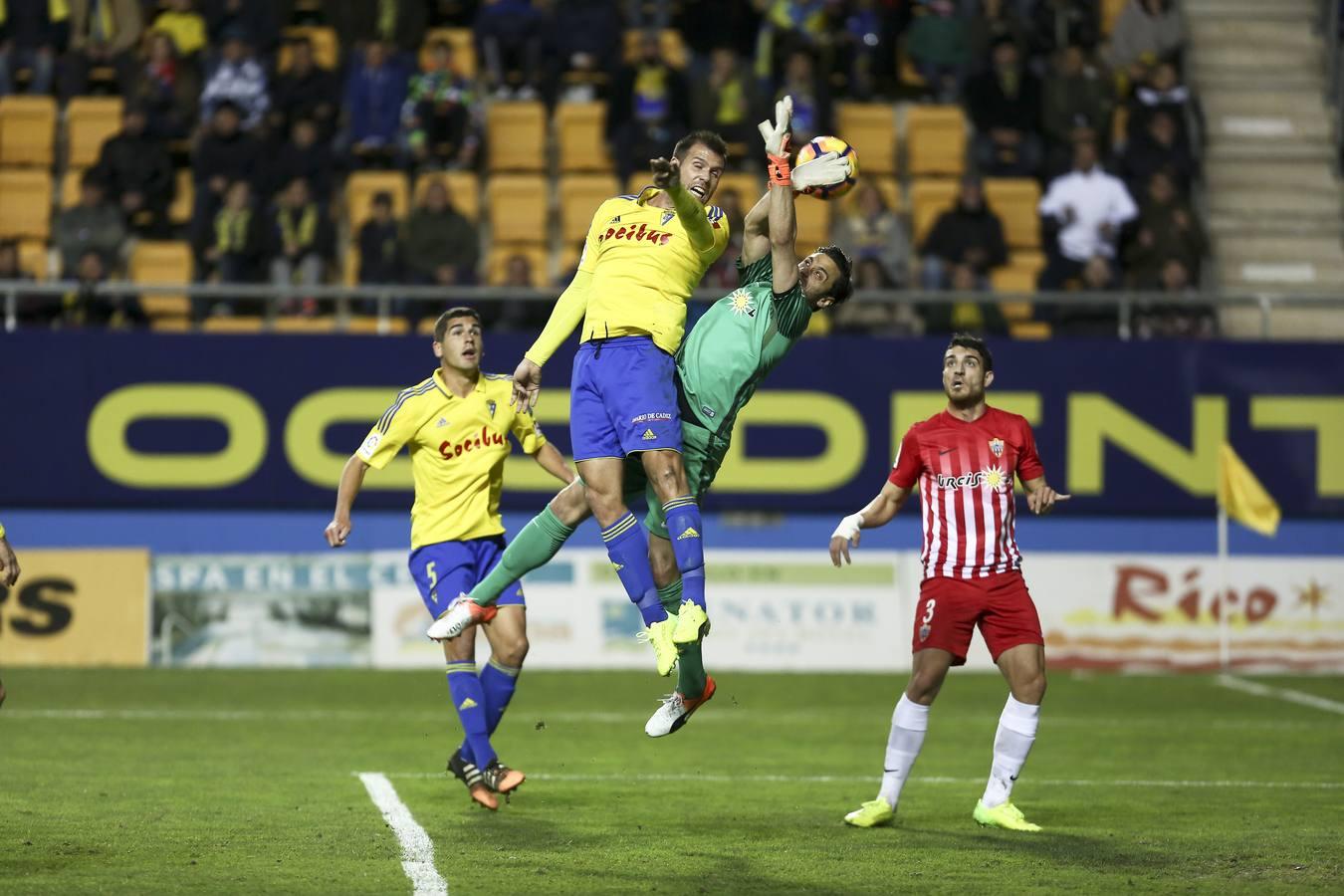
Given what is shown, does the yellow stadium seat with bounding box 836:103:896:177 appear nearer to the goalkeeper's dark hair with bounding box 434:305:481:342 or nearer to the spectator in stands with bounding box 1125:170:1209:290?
the spectator in stands with bounding box 1125:170:1209:290

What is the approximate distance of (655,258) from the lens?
8.84m

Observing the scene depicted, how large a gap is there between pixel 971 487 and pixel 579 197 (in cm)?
1051

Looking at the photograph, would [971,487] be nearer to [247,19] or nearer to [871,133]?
[871,133]

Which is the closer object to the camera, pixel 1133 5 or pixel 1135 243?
pixel 1135 243

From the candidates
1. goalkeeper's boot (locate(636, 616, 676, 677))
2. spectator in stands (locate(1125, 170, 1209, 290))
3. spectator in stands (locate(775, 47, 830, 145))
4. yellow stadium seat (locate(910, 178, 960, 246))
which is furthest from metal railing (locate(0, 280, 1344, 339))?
goalkeeper's boot (locate(636, 616, 676, 677))

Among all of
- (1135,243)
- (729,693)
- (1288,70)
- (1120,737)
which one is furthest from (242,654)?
(1288,70)

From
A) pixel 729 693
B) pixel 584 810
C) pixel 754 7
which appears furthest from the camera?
pixel 754 7

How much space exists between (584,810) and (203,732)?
13.6 feet

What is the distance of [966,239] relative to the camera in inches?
731

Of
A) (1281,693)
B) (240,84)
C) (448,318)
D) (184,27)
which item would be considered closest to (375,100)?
(240,84)

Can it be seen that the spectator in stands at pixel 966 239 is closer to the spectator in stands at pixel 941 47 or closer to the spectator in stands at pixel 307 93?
the spectator in stands at pixel 941 47

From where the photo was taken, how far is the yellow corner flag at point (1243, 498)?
1700 centimetres

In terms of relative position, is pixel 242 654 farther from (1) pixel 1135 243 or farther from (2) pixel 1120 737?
(1) pixel 1135 243

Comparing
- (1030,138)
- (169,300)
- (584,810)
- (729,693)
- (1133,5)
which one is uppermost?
(1133,5)
